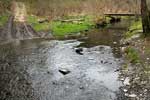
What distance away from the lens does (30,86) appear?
771 inches

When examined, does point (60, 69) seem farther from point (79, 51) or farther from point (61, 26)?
point (61, 26)

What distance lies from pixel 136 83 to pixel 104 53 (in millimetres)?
10450

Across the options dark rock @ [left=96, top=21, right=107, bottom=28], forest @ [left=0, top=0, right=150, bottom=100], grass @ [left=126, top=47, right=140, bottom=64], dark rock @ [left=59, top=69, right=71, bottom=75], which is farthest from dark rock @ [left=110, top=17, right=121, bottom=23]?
dark rock @ [left=59, top=69, right=71, bottom=75]

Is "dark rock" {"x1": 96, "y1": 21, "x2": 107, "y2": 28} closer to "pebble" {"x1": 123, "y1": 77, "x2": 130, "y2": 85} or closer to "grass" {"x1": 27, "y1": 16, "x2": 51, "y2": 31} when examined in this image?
"grass" {"x1": 27, "y1": 16, "x2": 51, "y2": 31}

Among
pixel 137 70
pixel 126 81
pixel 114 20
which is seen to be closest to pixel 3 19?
pixel 114 20

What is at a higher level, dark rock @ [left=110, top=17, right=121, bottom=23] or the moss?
the moss

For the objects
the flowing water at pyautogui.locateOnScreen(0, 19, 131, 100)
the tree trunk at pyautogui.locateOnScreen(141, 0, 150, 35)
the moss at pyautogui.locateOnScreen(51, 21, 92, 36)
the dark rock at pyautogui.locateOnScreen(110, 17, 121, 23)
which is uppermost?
the tree trunk at pyautogui.locateOnScreen(141, 0, 150, 35)

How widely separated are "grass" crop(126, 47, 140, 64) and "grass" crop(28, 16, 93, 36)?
17.5 meters

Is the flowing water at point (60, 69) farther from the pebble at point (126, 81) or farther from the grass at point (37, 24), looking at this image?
the grass at point (37, 24)

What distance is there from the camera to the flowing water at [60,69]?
58.9 feet

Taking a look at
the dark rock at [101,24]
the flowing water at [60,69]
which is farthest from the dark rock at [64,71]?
the dark rock at [101,24]

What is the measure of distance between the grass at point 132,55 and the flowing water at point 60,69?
→ 816 mm

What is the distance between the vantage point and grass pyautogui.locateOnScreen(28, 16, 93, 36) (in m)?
44.2

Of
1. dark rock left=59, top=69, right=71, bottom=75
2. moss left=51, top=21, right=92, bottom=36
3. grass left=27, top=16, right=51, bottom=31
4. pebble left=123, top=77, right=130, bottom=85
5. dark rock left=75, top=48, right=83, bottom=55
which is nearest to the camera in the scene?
pebble left=123, top=77, right=130, bottom=85
